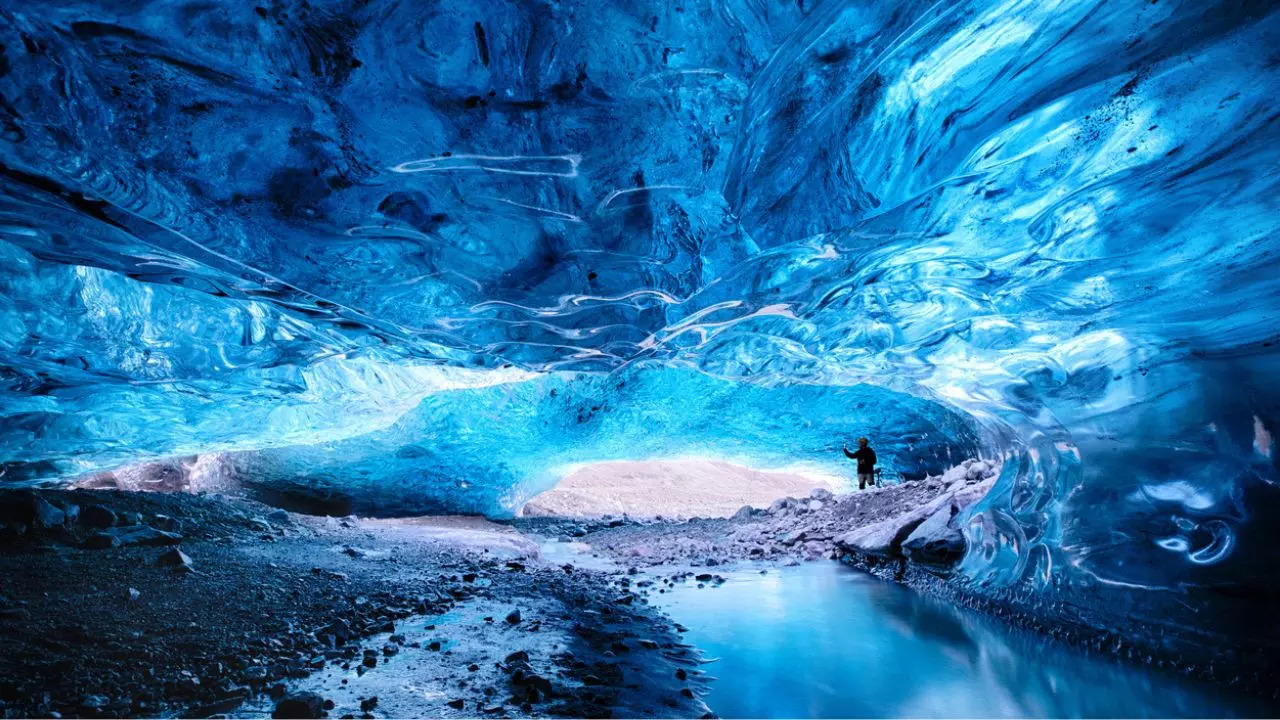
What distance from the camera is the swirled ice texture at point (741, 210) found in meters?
2.49

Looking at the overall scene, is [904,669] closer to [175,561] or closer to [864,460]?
[175,561]

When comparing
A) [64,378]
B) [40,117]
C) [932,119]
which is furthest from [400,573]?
[932,119]

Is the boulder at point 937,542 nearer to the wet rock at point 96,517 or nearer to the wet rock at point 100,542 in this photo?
the wet rock at point 100,542

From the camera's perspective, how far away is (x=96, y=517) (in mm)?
5719

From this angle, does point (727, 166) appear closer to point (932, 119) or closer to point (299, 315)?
point (932, 119)

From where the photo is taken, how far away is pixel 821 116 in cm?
300

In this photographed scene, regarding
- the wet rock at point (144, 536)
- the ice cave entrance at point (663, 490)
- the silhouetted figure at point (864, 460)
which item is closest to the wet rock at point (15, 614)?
the wet rock at point (144, 536)

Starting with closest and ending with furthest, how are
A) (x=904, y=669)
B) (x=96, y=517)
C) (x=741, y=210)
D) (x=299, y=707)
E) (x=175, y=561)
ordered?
1. (x=299, y=707)
2. (x=904, y=669)
3. (x=741, y=210)
4. (x=175, y=561)
5. (x=96, y=517)

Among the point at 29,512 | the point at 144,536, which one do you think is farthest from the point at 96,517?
the point at 144,536

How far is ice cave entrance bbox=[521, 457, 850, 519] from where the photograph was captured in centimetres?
1967

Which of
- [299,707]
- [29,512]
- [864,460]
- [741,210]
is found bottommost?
[29,512]

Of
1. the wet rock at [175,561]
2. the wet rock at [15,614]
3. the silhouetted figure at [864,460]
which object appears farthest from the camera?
the silhouetted figure at [864,460]

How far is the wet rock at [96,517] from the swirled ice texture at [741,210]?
154 centimetres

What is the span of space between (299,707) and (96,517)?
18.7 ft
